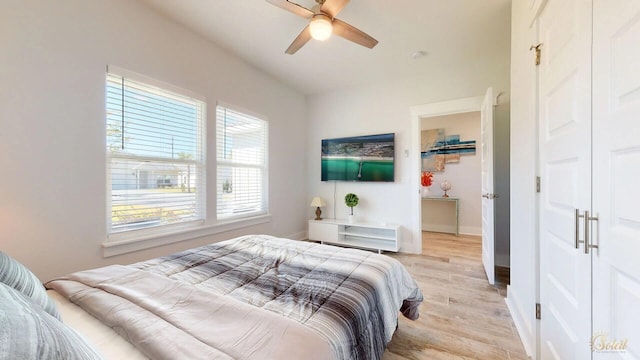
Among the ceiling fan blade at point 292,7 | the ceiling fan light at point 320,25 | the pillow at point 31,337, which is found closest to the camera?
the pillow at point 31,337

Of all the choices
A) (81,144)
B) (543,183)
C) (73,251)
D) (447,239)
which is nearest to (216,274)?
(73,251)

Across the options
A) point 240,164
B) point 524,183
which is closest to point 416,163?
point 524,183

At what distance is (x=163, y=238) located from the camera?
2.44m

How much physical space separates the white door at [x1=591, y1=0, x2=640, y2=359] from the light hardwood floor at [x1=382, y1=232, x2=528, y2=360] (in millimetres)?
882

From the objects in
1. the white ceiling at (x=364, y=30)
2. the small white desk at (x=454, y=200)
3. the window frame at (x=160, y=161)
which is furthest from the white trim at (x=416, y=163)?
the window frame at (x=160, y=161)

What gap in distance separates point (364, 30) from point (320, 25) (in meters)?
0.94

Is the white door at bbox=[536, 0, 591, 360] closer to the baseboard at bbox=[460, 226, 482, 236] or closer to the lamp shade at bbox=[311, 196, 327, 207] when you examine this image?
the lamp shade at bbox=[311, 196, 327, 207]

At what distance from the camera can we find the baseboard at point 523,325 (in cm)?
157

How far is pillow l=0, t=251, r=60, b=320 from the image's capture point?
0.79m

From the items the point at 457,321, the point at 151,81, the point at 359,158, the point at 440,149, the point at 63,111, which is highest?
the point at 151,81

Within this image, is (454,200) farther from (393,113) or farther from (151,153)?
(151,153)

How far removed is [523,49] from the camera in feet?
5.90

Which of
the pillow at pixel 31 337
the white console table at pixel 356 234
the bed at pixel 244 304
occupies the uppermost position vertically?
the pillow at pixel 31 337

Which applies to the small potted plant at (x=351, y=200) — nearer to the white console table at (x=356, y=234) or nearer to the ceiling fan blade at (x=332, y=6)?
the white console table at (x=356, y=234)
